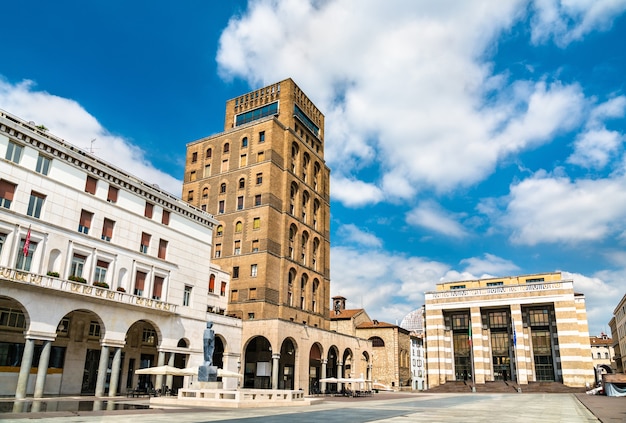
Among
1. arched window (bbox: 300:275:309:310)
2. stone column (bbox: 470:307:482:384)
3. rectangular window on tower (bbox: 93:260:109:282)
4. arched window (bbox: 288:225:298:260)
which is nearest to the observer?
rectangular window on tower (bbox: 93:260:109:282)

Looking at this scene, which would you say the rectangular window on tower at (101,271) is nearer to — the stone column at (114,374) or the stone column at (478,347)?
the stone column at (114,374)

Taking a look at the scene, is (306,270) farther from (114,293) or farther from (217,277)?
(114,293)

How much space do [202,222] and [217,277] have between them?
8700mm

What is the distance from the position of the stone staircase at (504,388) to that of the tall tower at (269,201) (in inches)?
843

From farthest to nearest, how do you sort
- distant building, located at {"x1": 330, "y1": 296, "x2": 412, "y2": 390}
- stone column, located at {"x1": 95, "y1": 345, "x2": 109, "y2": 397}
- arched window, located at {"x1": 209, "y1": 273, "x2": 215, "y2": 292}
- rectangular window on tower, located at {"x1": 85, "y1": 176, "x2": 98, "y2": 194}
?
distant building, located at {"x1": 330, "y1": 296, "x2": 412, "y2": 390}, arched window, located at {"x1": 209, "y1": 273, "x2": 215, "y2": 292}, rectangular window on tower, located at {"x1": 85, "y1": 176, "x2": 98, "y2": 194}, stone column, located at {"x1": 95, "y1": 345, "x2": 109, "y2": 397}

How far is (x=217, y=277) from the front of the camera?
176 feet

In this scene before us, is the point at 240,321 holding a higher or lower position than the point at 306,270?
lower

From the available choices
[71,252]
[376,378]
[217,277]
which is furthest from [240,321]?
[376,378]

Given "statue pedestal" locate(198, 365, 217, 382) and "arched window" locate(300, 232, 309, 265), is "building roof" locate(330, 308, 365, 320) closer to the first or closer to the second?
"arched window" locate(300, 232, 309, 265)

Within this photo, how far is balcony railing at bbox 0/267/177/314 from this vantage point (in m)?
28.9

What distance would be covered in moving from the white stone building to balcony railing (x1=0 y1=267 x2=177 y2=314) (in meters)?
0.07

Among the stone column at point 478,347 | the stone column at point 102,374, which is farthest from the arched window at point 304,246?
the stone column at point 102,374

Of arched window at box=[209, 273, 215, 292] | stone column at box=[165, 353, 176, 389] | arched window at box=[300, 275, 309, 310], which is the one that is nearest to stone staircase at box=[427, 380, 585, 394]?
arched window at box=[300, 275, 309, 310]

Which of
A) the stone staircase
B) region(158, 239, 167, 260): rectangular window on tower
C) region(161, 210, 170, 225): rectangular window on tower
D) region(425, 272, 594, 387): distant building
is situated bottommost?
the stone staircase
